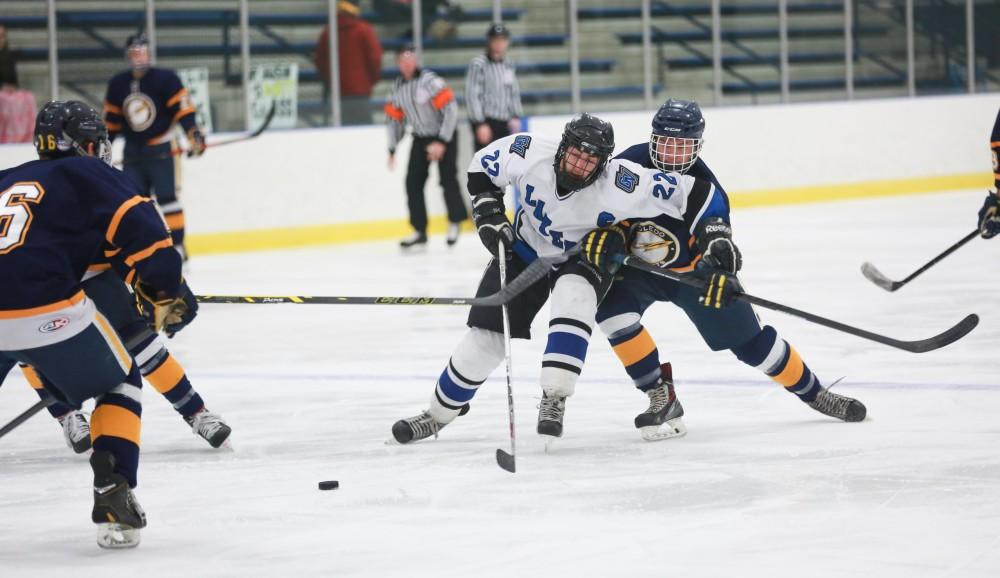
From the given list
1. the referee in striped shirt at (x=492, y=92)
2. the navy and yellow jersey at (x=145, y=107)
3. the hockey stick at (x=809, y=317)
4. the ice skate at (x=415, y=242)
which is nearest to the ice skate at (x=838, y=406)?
the hockey stick at (x=809, y=317)

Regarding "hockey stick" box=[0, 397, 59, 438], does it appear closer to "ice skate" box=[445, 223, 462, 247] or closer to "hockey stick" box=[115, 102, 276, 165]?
"hockey stick" box=[115, 102, 276, 165]

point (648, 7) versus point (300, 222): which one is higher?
point (648, 7)

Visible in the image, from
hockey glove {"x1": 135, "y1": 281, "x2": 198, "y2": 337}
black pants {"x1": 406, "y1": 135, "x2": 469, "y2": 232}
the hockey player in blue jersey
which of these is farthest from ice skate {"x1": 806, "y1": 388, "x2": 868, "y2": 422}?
black pants {"x1": 406, "y1": 135, "x2": 469, "y2": 232}

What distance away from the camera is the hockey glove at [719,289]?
3.47 m

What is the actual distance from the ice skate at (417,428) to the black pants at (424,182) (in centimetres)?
521

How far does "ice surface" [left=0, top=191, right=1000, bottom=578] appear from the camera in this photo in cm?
273

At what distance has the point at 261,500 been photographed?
3240mm

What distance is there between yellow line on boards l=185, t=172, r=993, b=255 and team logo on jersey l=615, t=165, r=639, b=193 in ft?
18.8

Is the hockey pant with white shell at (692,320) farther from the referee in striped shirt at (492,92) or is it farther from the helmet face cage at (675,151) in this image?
the referee in striped shirt at (492,92)

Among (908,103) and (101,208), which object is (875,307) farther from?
(908,103)

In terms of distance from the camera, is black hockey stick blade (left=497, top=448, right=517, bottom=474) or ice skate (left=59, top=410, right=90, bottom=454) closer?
black hockey stick blade (left=497, top=448, right=517, bottom=474)

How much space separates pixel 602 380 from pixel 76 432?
5.31ft

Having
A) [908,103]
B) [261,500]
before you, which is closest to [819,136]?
[908,103]

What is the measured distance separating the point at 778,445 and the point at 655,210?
0.64m
